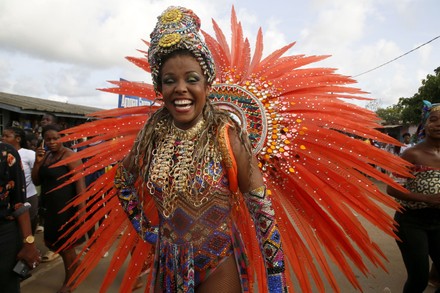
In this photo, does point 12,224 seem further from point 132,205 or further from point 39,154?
point 39,154

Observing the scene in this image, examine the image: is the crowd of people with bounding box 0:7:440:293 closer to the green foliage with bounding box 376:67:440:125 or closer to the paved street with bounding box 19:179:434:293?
the paved street with bounding box 19:179:434:293

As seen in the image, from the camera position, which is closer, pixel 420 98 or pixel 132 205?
pixel 132 205

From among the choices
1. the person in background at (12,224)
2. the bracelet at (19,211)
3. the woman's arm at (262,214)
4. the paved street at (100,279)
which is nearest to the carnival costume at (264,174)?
the woman's arm at (262,214)

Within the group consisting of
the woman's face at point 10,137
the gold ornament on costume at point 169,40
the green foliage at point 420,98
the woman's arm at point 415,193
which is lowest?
the woman's face at point 10,137

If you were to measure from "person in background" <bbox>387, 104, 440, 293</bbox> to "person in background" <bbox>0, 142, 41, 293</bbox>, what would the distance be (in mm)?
2835

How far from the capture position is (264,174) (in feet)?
5.89

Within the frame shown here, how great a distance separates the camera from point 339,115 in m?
1.86

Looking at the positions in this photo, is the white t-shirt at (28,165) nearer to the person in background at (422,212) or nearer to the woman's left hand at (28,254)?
the woman's left hand at (28,254)

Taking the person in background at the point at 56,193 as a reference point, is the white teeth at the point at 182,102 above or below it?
above

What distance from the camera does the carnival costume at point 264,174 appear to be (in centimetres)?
144

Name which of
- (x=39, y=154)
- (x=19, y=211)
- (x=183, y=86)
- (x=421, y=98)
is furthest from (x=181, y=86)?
(x=421, y=98)

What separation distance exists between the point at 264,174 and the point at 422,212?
181cm

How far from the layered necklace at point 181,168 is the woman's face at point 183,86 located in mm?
98

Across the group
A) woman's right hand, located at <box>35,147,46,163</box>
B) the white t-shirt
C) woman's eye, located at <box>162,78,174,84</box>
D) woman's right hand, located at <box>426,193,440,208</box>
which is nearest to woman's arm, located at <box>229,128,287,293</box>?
woman's eye, located at <box>162,78,174,84</box>
